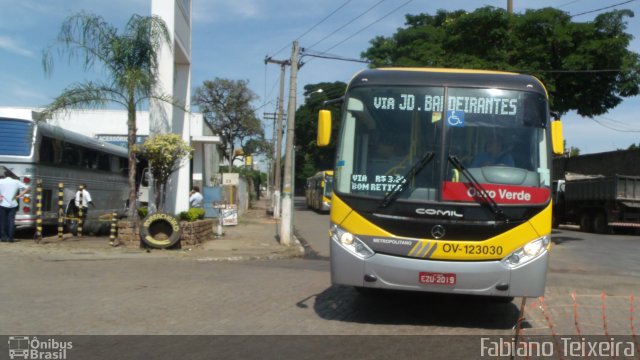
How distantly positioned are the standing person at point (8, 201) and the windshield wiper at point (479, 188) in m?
10.9

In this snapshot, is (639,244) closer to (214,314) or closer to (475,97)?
(475,97)

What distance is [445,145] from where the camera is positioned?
650 cm

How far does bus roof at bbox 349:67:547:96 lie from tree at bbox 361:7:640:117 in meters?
12.8

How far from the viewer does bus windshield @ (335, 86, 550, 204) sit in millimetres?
6395

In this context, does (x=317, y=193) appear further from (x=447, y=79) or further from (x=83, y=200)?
(x=447, y=79)

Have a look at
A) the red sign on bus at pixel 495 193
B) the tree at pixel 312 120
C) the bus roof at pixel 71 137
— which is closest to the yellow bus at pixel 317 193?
the tree at pixel 312 120

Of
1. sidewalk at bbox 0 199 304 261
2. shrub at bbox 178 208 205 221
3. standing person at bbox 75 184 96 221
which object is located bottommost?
sidewalk at bbox 0 199 304 261

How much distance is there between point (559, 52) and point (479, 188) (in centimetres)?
1551

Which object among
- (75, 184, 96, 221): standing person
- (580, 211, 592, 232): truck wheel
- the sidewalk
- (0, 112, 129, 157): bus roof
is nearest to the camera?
the sidewalk

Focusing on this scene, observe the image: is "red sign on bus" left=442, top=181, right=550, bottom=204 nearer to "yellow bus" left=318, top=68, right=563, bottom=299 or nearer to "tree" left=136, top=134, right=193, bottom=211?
"yellow bus" left=318, top=68, right=563, bottom=299

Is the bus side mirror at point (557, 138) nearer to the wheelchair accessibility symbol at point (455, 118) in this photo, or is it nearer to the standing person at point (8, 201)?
the wheelchair accessibility symbol at point (455, 118)

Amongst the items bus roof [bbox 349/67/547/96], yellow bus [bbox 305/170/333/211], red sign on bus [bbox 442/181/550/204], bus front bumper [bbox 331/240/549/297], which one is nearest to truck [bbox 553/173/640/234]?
yellow bus [bbox 305/170/333/211]

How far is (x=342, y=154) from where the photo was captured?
680 cm
